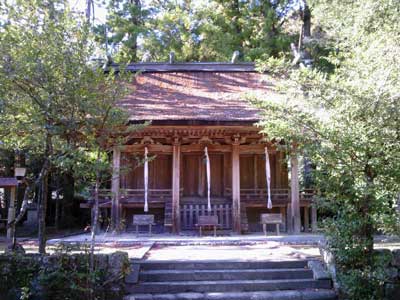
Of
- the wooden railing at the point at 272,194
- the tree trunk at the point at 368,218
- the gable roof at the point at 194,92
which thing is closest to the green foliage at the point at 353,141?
the tree trunk at the point at 368,218

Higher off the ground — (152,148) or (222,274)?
(152,148)

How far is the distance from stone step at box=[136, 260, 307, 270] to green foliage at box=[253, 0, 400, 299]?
856 millimetres

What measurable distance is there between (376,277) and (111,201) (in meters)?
7.79

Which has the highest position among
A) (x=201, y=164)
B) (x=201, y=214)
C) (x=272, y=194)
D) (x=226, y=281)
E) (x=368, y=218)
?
(x=201, y=164)

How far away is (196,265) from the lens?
21.5ft

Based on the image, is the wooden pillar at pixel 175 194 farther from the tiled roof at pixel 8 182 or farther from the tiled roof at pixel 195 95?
the tiled roof at pixel 8 182

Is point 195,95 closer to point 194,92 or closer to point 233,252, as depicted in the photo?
point 194,92

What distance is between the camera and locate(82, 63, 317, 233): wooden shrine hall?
1115cm

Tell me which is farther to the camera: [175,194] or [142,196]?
[142,196]

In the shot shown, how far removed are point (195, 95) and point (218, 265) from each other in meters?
7.81

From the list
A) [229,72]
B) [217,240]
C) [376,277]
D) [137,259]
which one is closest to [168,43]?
[229,72]

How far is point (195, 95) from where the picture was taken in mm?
13367

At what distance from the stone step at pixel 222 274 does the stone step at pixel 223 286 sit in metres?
0.14

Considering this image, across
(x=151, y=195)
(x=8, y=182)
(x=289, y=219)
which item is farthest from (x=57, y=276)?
(x=8, y=182)
